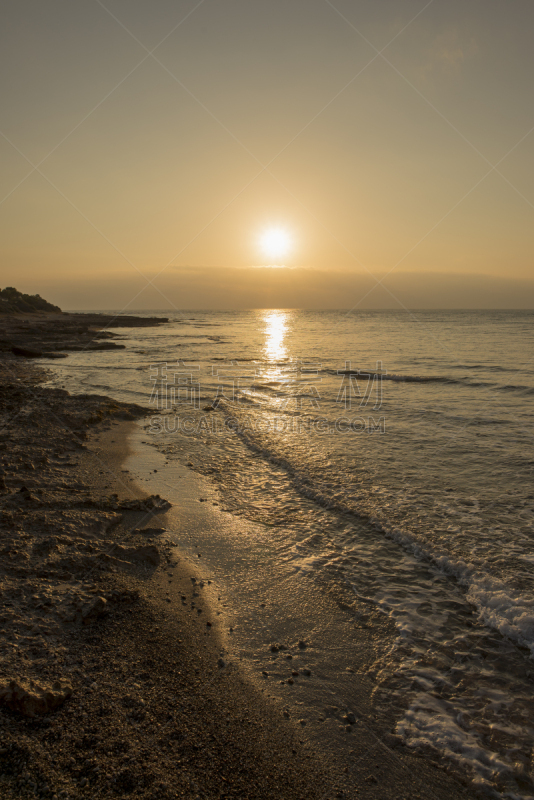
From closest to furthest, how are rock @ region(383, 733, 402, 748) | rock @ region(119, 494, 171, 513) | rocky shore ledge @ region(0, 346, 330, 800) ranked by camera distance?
rocky shore ledge @ region(0, 346, 330, 800) → rock @ region(383, 733, 402, 748) → rock @ region(119, 494, 171, 513)

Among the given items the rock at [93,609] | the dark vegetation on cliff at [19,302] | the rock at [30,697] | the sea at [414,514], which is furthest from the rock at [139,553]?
the dark vegetation on cliff at [19,302]

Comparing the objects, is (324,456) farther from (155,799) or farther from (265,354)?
(265,354)

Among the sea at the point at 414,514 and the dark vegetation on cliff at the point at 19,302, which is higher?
the dark vegetation on cliff at the point at 19,302

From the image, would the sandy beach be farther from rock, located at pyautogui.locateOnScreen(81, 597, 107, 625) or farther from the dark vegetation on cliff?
the dark vegetation on cliff

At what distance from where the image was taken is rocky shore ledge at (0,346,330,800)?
2402 millimetres

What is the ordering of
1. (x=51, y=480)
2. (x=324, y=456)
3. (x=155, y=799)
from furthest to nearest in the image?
(x=324, y=456)
(x=51, y=480)
(x=155, y=799)

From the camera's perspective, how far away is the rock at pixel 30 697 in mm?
2641

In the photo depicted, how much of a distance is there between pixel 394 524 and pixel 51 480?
18.5 feet

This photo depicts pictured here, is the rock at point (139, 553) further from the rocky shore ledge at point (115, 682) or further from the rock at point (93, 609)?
the rock at point (93, 609)

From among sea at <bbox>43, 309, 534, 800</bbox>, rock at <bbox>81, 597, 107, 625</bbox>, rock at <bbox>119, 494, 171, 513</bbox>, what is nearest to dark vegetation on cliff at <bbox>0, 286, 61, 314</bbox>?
sea at <bbox>43, 309, 534, 800</bbox>

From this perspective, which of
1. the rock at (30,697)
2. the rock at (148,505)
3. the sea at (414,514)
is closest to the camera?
the rock at (30,697)

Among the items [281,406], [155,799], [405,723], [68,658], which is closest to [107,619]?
[68,658]

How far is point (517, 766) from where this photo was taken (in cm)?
278

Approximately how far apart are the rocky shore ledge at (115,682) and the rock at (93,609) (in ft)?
0.03
